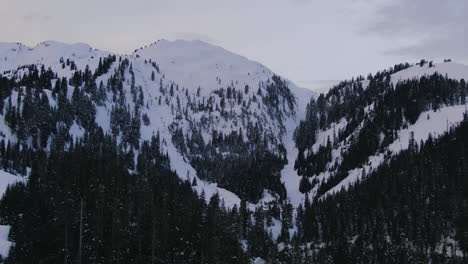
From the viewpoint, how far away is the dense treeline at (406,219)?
14675 cm

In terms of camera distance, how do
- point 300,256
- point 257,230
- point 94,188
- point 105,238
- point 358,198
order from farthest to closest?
1. point 358,198
2. point 257,230
3. point 300,256
4. point 94,188
5. point 105,238

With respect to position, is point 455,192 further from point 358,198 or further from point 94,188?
point 94,188

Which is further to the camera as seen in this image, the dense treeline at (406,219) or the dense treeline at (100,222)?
the dense treeline at (406,219)

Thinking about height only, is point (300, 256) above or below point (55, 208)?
below

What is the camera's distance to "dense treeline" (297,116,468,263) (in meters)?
147

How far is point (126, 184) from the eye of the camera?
141500 millimetres

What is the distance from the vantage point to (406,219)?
16612cm

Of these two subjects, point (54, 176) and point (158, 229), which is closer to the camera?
point (158, 229)

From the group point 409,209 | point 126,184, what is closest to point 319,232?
point 409,209

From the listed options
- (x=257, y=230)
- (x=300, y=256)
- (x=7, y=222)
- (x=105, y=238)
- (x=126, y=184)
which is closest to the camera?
(x=105, y=238)

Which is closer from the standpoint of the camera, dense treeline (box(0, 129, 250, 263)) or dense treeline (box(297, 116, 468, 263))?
dense treeline (box(0, 129, 250, 263))

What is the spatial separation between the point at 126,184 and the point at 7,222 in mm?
41461

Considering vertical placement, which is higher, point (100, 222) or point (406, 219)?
point (100, 222)

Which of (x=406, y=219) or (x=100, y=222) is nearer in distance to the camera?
(x=100, y=222)
